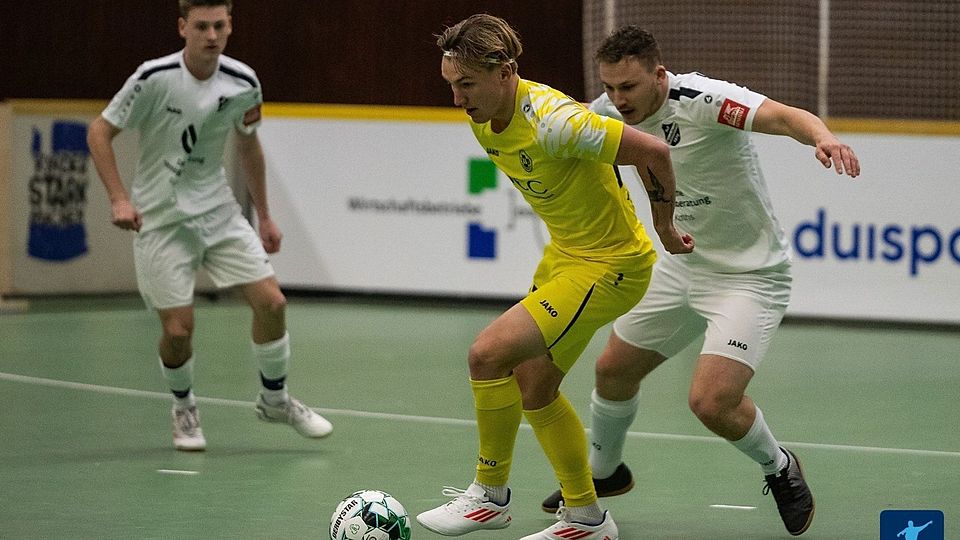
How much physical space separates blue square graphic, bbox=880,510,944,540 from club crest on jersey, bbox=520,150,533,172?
144 cm

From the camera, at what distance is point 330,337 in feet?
33.2

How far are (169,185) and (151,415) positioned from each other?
1.28m

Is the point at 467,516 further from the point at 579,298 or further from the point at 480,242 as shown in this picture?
the point at 480,242

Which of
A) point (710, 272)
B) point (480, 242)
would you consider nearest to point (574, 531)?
point (710, 272)

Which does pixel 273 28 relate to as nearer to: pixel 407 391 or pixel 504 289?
pixel 504 289

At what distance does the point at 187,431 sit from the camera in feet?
21.8

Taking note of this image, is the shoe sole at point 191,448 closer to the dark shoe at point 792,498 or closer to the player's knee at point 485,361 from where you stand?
the player's knee at point 485,361

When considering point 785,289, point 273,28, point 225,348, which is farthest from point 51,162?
point 785,289

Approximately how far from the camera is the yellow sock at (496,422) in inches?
191

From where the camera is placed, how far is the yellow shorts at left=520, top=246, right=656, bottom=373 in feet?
16.1

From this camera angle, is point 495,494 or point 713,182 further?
point 713,182

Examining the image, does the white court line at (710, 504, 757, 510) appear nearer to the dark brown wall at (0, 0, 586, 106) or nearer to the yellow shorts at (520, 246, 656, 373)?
the yellow shorts at (520, 246, 656, 373)

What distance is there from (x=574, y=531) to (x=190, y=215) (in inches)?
99.5

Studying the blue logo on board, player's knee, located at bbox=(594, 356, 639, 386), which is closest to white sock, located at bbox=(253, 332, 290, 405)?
player's knee, located at bbox=(594, 356, 639, 386)
